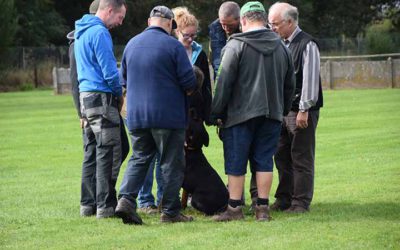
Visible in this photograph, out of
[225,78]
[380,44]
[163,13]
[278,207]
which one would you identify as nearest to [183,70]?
[225,78]

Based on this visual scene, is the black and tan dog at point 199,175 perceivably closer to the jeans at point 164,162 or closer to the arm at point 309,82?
the jeans at point 164,162

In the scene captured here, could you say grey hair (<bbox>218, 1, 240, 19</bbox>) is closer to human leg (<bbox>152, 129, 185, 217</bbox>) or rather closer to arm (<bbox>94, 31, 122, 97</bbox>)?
arm (<bbox>94, 31, 122, 97</bbox>)

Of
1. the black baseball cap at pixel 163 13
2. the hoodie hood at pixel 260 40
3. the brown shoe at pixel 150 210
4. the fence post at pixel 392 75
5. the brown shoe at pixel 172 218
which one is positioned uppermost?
the black baseball cap at pixel 163 13

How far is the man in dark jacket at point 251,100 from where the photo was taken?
8.95 metres

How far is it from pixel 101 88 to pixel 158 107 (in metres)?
0.79

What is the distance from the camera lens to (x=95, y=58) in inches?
368

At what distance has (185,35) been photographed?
971cm

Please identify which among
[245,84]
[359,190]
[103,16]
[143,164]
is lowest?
[359,190]

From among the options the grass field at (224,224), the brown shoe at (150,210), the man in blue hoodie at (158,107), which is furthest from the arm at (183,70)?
the brown shoe at (150,210)

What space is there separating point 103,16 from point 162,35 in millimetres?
843

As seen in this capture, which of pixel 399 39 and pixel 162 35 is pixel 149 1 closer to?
pixel 399 39

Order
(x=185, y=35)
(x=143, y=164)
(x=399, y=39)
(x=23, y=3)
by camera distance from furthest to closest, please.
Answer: (x=23, y=3), (x=399, y=39), (x=185, y=35), (x=143, y=164)

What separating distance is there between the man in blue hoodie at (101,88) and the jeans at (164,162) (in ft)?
1.45

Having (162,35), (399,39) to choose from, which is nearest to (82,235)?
(162,35)
